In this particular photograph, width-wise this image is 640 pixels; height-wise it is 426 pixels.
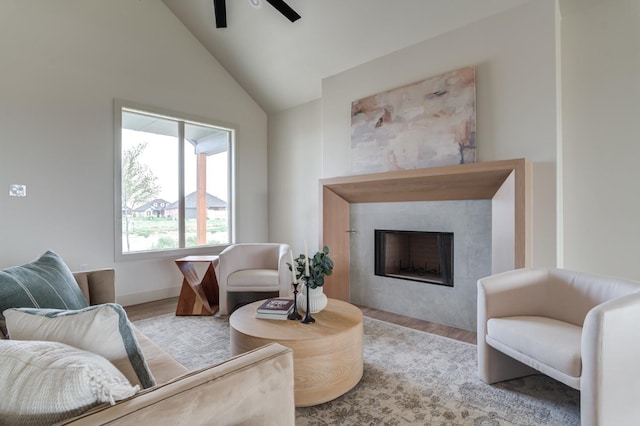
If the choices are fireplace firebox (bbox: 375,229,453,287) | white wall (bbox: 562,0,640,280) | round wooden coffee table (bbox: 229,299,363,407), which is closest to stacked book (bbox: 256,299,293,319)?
round wooden coffee table (bbox: 229,299,363,407)

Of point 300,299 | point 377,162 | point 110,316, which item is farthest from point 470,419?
point 377,162

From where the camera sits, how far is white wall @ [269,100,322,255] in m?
4.62

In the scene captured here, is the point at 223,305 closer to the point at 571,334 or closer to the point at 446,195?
the point at 446,195

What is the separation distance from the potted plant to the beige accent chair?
1.03 meters

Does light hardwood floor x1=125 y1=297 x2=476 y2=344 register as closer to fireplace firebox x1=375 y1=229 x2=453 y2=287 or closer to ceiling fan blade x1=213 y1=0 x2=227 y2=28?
fireplace firebox x1=375 y1=229 x2=453 y2=287

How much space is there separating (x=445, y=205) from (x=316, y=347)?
2009mm

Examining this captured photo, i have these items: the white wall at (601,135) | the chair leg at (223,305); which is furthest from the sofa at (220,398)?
the white wall at (601,135)

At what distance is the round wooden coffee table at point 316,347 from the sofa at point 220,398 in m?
0.87

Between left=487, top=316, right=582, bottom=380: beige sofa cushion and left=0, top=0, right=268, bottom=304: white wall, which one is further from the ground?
left=0, top=0, right=268, bottom=304: white wall

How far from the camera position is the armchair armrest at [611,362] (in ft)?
4.76

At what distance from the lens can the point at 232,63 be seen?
4570 millimetres

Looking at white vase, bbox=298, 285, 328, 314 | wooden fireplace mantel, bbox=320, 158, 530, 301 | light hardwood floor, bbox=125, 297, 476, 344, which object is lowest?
light hardwood floor, bbox=125, 297, 476, 344

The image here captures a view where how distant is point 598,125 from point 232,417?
10.9ft

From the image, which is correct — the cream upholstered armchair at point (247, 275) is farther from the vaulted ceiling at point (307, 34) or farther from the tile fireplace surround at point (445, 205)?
the vaulted ceiling at point (307, 34)
